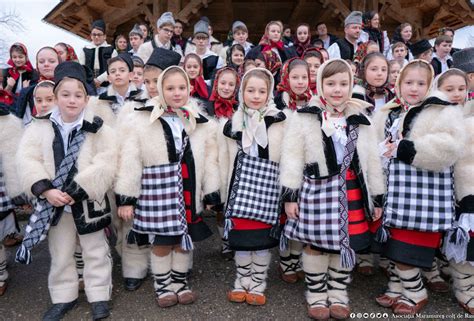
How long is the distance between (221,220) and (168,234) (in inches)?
46.9

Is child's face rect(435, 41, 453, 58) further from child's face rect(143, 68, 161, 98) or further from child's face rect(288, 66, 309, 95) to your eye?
child's face rect(143, 68, 161, 98)

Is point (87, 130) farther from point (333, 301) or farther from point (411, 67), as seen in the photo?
point (411, 67)

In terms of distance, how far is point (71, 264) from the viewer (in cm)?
279

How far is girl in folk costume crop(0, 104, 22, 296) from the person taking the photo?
2.96 m

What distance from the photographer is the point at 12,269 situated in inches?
144

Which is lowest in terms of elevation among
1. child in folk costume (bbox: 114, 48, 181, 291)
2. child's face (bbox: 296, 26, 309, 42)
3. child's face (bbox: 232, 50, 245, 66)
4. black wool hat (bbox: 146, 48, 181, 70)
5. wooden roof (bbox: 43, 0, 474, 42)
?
child in folk costume (bbox: 114, 48, 181, 291)

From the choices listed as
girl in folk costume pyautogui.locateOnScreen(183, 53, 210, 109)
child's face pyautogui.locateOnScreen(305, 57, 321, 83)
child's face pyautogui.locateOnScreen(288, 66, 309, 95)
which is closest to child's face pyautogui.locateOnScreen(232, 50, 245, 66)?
girl in folk costume pyautogui.locateOnScreen(183, 53, 210, 109)

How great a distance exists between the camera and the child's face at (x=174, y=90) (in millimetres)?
2875

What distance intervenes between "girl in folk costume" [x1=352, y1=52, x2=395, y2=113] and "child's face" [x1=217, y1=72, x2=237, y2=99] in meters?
1.27

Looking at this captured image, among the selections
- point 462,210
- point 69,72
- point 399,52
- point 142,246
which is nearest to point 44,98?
point 69,72

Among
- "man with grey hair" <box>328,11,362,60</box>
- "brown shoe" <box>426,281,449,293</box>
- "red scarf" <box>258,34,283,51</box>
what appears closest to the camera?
"brown shoe" <box>426,281,449,293</box>

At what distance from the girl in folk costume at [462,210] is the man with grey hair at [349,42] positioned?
299 cm

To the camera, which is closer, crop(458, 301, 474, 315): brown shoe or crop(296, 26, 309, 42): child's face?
crop(458, 301, 474, 315): brown shoe

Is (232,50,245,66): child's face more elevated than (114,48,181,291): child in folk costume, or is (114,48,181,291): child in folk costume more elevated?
(232,50,245,66): child's face
